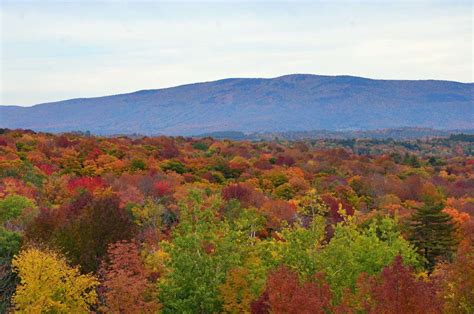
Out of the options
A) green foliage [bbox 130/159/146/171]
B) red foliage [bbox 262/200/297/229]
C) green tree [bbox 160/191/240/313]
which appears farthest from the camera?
green foliage [bbox 130/159/146/171]

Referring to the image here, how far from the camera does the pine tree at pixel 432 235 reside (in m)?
46.2

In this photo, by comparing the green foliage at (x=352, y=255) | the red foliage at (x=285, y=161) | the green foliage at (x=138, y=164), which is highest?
the green foliage at (x=352, y=255)

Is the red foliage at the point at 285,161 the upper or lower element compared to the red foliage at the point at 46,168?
lower

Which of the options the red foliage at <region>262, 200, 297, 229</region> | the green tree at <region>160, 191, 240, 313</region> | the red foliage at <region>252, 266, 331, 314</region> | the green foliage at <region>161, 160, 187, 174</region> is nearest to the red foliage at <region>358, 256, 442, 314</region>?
the red foliage at <region>252, 266, 331, 314</region>

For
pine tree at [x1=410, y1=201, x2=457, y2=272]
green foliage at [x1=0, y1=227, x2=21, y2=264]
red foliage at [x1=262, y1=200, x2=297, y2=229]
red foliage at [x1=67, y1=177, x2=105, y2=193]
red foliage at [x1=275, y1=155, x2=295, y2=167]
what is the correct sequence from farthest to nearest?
red foliage at [x1=275, y1=155, x2=295, y2=167]
red foliage at [x1=67, y1=177, x2=105, y2=193]
red foliage at [x1=262, y1=200, x2=297, y2=229]
pine tree at [x1=410, y1=201, x2=457, y2=272]
green foliage at [x1=0, y1=227, x2=21, y2=264]

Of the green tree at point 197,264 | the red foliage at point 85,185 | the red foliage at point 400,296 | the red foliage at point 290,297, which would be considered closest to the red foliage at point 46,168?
the red foliage at point 85,185

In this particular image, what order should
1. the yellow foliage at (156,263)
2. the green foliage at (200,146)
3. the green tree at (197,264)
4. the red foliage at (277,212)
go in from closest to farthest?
the green tree at (197,264) → the yellow foliage at (156,263) → the red foliage at (277,212) → the green foliage at (200,146)

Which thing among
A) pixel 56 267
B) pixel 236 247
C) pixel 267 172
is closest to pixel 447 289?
pixel 236 247

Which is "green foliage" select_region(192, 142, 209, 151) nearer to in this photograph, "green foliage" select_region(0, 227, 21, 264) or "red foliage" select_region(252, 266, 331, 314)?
"green foliage" select_region(0, 227, 21, 264)

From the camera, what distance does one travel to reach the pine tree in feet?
152

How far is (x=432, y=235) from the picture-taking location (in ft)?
153

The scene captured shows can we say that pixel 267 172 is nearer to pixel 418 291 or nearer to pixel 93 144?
pixel 93 144

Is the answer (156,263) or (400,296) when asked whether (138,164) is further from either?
(400,296)

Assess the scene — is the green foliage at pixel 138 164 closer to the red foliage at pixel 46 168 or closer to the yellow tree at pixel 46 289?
the red foliage at pixel 46 168
